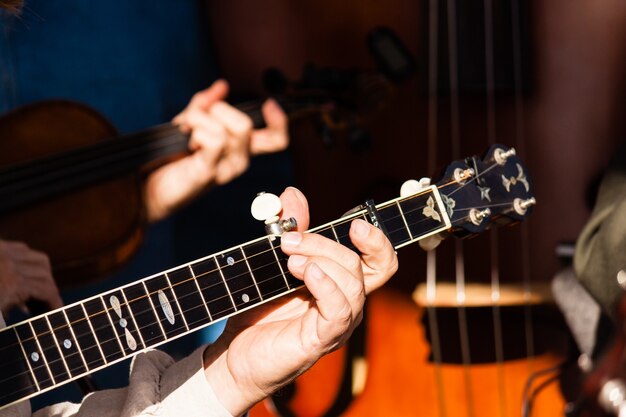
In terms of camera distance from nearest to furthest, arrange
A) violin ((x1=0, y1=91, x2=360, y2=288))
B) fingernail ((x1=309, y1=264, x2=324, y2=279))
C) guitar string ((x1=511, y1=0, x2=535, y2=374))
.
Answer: fingernail ((x1=309, y1=264, x2=324, y2=279)) → violin ((x1=0, y1=91, x2=360, y2=288)) → guitar string ((x1=511, y1=0, x2=535, y2=374))

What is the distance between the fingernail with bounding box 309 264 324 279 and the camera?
30.0 inches

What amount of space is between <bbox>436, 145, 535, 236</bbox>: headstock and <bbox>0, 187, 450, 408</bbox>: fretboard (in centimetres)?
13

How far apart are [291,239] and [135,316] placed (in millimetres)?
158

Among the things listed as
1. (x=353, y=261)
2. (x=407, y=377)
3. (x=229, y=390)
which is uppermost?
(x=353, y=261)

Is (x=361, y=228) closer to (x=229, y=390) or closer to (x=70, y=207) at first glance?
(x=229, y=390)

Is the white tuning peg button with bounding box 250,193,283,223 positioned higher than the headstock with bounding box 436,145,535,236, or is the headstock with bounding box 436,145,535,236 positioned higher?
the white tuning peg button with bounding box 250,193,283,223

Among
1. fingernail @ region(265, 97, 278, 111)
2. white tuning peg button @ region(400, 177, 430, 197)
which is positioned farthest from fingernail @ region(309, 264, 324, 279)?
fingernail @ region(265, 97, 278, 111)

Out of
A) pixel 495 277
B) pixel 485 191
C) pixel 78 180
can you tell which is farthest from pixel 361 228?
pixel 495 277

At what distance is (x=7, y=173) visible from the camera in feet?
3.83

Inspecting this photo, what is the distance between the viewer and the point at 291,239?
2.55ft

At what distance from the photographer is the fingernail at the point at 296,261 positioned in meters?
0.77

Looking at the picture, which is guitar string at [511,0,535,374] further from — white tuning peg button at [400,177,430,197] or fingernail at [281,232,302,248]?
fingernail at [281,232,302,248]

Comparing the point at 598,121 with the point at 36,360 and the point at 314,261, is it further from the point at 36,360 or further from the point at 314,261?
the point at 36,360

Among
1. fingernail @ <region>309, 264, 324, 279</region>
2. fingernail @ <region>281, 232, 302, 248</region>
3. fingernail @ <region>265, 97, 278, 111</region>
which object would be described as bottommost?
fingernail @ <region>309, 264, 324, 279</region>
